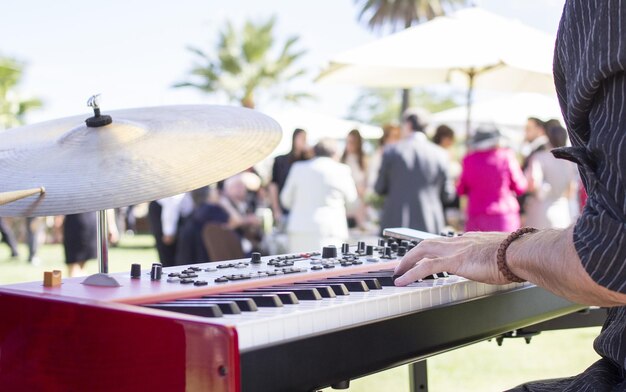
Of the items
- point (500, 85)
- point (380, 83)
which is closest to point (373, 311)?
point (380, 83)

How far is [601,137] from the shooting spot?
1.18m

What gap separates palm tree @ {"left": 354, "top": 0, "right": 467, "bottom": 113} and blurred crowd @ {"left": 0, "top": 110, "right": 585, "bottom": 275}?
27596mm

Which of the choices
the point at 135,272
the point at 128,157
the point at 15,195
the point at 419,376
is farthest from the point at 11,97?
the point at 135,272

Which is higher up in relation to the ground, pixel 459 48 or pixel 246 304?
pixel 459 48

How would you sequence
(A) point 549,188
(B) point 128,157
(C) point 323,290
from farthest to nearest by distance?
(A) point 549,188
(B) point 128,157
(C) point 323,290

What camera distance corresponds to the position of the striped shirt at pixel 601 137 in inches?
44.1

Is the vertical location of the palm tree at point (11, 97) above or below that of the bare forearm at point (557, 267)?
above

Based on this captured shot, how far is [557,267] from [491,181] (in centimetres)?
526

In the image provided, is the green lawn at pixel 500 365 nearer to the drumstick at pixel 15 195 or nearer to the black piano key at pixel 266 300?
the drumstick at pixel 15 195

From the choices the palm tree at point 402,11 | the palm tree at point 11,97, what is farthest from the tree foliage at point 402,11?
the palm tree at point 11,97

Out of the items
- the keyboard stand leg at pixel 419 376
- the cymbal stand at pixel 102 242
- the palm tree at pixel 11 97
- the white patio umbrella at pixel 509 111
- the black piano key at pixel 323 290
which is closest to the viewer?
the black piano key at pixel 323 290

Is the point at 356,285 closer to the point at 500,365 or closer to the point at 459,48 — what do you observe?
the point at 500,365

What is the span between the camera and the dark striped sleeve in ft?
3.66

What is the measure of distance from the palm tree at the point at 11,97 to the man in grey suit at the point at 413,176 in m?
22.7
